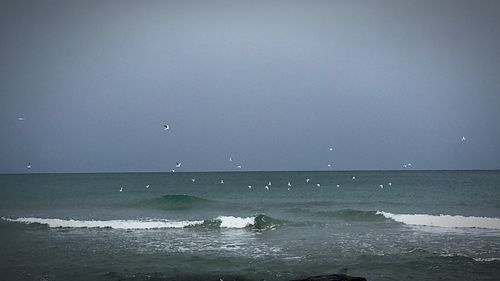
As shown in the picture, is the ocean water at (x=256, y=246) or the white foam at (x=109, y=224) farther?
the white foam at (x=109, y=224)

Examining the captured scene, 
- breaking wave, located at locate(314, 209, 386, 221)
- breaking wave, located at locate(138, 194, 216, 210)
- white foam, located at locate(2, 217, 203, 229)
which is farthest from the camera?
breaking wave, located at locate(138, 194, 216, 210)

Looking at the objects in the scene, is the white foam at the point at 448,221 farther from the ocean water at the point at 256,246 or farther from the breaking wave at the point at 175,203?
the breaking wave at the point at 175,203

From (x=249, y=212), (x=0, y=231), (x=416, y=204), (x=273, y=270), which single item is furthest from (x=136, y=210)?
(x=273, y=270)

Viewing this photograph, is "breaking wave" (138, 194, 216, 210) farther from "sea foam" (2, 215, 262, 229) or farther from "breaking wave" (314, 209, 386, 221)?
"breaking wave" (314, 209, 386, 221)

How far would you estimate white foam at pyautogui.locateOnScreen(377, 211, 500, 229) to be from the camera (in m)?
24.0

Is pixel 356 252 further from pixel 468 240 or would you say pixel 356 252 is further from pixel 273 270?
pixel 468 240

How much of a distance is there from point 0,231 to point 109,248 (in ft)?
27.4

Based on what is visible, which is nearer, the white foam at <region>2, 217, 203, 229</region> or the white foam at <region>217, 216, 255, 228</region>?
the white foam at <region>2, 217, 203, 229</region>

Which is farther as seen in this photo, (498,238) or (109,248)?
(498,238)

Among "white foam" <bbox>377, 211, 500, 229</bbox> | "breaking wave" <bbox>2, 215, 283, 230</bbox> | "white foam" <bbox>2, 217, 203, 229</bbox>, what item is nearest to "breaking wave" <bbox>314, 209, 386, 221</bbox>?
"white foam" <bbox>377, 211, 500, 229</bbox>

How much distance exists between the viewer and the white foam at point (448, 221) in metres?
24.0

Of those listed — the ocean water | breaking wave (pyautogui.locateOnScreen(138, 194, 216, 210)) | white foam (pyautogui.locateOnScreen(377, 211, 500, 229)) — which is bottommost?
the ocean water

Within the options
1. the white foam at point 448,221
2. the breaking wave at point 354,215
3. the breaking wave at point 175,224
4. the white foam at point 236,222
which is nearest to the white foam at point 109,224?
the breaking wave at point 175,224

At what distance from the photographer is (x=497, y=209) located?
106 feet
